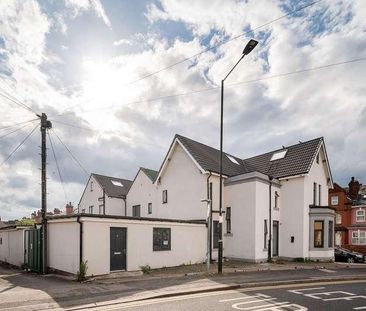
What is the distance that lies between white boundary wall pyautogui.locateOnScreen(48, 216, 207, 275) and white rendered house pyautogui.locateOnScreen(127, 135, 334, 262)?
3.16 meters

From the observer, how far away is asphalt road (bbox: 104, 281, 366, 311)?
31.9 feet

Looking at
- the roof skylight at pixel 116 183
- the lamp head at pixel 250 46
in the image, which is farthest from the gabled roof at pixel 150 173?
the lamp head at pixel 250 46

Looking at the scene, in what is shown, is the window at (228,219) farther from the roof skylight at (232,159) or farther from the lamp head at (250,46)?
the lamp head at (250,46)

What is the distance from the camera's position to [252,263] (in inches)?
894

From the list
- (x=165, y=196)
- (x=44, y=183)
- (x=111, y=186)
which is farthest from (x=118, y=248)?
(x=111, y=186)

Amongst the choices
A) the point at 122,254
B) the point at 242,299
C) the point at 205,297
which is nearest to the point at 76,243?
the point at 122,254

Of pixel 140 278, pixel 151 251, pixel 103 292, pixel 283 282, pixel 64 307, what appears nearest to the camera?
pixel 64 307

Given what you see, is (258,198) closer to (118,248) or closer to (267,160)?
(267,160)

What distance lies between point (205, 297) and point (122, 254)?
23.2ft

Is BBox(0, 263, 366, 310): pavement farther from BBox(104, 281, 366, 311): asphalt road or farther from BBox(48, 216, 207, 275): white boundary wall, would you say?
BBox(48, 216, 207, 275): white boundary wall

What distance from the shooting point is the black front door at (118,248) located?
16797mm

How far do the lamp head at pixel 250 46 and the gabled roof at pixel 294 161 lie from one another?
13.1m

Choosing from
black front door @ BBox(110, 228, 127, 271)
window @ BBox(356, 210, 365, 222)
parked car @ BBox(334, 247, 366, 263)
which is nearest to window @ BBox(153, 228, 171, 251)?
black front door @ BBox(110, 228, 127, 271)

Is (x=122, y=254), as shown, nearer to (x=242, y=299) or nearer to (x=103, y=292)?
(x=103, y=292)
